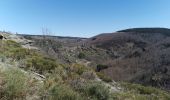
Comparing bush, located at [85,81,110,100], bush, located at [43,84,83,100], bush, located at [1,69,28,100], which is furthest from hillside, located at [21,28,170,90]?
bush, located at [1,69,28,100]

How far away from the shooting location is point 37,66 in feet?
33.1

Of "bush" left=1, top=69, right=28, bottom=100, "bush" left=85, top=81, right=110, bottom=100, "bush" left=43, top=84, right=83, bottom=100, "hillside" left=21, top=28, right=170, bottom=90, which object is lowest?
"hillside" left=21, top=28, right=170, bottom=90

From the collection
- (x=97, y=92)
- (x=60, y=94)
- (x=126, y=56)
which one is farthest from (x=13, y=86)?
(x=126, y=56)

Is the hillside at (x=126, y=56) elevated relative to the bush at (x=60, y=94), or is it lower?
lower

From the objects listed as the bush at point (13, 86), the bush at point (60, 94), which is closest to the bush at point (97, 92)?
the bush at point (60, 94)

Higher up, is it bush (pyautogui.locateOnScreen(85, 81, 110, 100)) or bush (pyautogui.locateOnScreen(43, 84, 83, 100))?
bush (pyautogui.locateOnScreen(43, 84, 83, 100))

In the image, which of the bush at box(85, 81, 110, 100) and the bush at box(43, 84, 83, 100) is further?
the bush at box(85, 81, 110, 100)

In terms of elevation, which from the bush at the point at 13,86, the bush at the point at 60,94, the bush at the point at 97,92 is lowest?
the bush at the point at 97,92

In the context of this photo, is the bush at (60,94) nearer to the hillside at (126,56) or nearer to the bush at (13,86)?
the bush at (13,86)

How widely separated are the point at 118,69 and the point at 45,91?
45.1 metres

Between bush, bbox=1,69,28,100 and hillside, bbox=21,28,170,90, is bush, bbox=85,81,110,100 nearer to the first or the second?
bush, bbox=1,69,28,100

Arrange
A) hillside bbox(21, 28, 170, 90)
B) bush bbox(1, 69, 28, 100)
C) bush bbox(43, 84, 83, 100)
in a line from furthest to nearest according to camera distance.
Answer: hillside bbox(21, 28, 170, 90), bush bbox(43, 84, 83, 100), bush bbox(1, 69, 28, 100)

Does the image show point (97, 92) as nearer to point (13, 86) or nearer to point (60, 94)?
point (60, 94)

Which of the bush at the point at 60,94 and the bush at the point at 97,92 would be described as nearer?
the bush at the point at 60,94
